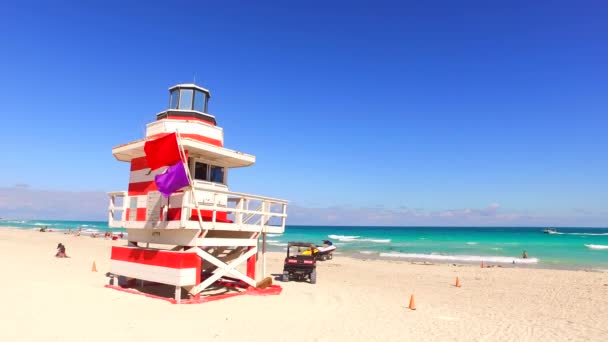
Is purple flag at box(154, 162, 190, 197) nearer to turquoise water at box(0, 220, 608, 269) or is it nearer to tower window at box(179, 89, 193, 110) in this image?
tower window at box(179, 89, 193, 110)

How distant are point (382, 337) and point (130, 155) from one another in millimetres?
9258

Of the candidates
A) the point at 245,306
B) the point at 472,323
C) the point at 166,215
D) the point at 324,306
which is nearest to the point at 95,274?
the point at 166,215

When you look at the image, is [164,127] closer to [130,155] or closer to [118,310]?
[130,155]

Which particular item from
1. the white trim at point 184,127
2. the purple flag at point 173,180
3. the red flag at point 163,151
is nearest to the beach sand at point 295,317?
the purple flag at point 173,180

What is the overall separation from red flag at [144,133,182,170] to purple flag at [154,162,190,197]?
9.8 inches

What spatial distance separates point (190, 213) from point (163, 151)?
178 centimetres

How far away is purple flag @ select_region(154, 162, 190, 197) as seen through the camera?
985cm

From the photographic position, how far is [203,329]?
320 inches

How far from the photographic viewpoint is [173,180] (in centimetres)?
999

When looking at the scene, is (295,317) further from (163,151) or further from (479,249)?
(479,249)

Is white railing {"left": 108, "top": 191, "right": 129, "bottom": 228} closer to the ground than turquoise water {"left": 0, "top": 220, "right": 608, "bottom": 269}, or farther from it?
farther from it

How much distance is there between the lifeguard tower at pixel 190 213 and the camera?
10445 millimetres

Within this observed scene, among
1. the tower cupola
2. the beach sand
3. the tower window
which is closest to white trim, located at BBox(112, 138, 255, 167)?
the tower cupola

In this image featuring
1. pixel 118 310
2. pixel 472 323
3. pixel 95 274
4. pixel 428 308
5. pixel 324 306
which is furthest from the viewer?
pixel 95 274
